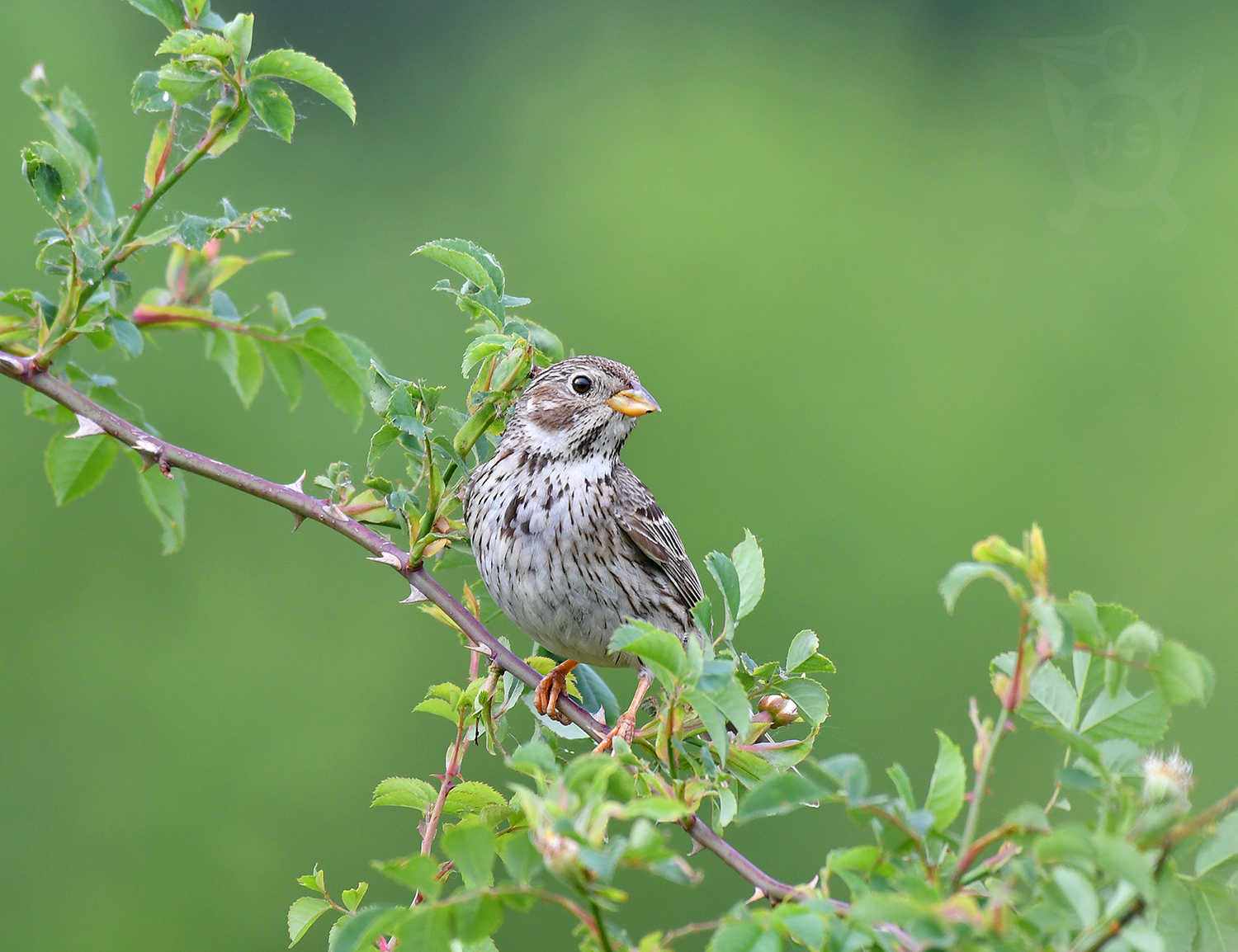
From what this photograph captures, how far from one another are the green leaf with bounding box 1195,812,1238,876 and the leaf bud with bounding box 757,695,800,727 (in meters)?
0.79

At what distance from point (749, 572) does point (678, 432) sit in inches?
549

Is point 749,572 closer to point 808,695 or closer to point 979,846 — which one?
point 808,695

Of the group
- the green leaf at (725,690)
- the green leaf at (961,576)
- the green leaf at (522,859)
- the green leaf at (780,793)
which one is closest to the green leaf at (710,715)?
the green leaf at (725,690)

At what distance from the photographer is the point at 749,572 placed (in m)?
1.86

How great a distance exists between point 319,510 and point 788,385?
14.8m

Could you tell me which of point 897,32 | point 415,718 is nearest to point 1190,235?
point 897,32

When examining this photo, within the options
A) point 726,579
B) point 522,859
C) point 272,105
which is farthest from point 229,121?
point 522,859

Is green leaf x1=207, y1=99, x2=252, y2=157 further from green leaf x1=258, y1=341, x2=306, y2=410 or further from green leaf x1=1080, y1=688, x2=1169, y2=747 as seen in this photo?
green leaf x1=1080, y1=688, x2=1169, y2=747

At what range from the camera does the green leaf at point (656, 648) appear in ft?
4.27

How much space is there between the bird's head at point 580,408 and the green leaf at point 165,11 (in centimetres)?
137

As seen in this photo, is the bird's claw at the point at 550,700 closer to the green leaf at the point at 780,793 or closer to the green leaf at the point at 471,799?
the green leaf at the point at 471,799

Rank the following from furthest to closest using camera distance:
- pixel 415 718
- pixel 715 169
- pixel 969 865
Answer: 1. pixel 715 169
2. pixel 415 718
3. pixel 969 865

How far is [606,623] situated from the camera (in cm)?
302

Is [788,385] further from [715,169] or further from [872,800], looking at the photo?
[872,800]
